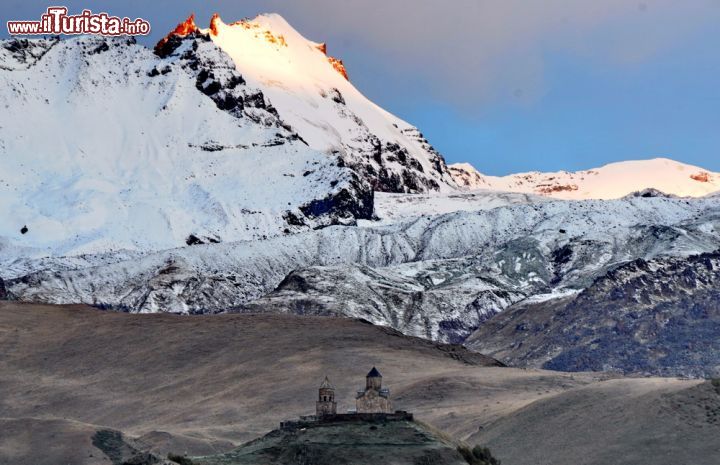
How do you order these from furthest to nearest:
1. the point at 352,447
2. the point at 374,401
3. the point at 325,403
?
the point at 374,401 → the point at 325,403 → the point at 352,447

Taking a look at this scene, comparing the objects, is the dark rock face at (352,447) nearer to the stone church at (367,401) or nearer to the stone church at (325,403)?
the stone church at (325,403)

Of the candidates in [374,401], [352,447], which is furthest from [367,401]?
[352,447]

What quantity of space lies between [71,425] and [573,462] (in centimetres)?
4603

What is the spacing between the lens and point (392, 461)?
4621 inches

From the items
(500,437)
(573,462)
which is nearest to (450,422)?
(500,437)

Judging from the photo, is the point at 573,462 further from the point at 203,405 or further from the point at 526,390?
the point at 203,405

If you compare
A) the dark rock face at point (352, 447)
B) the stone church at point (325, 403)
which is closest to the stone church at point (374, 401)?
the stone church at point (325, 403)

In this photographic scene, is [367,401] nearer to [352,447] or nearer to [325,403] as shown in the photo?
[325,403]

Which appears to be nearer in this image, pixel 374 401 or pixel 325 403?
pixel 325 403

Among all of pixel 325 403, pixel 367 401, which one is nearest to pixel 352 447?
pixel 325 403

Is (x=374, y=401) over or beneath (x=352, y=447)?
over

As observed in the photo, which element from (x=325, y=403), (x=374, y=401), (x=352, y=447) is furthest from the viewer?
(x=374, y=401)

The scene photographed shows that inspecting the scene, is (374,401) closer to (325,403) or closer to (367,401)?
(367,401)

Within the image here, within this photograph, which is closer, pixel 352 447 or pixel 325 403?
pixel 352 447
